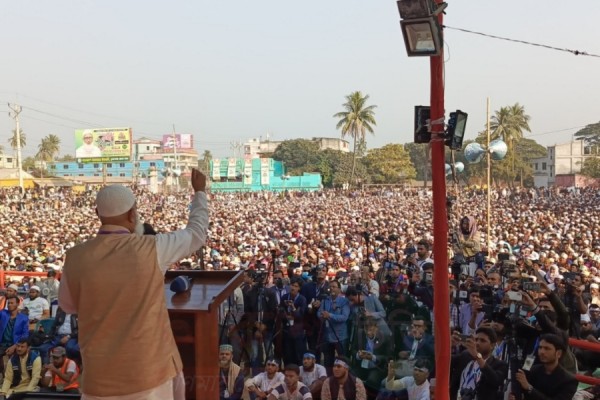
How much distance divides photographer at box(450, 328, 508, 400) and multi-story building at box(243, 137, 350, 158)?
3052 inches

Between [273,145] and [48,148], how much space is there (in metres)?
35.7

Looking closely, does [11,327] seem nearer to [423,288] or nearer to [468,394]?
[423,288]

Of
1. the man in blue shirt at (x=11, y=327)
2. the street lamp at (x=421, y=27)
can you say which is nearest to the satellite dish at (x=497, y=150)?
the street lamp at (x=421, y=27)

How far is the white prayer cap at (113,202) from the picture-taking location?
6.06ft

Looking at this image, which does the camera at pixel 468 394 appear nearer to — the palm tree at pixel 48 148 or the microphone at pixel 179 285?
the microphone at pixel 179 285

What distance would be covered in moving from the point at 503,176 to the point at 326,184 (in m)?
18.7

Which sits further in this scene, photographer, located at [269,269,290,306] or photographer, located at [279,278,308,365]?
photographer, located at [269,269,290,306]

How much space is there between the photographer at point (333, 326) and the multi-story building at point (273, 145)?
75807 millimetres

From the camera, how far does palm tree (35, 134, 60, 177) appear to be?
228 ft

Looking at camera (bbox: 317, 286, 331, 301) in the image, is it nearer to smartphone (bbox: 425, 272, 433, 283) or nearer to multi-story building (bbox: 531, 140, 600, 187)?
smartphone (bbox: 425, 272, 433, 283)

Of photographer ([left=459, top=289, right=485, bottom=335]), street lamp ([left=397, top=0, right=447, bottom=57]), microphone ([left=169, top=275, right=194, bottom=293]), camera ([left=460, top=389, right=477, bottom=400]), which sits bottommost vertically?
camera ([left=460, top=389, right=477, bottom=400])

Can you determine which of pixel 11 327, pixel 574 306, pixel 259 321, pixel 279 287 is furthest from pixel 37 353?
pixel 574 306

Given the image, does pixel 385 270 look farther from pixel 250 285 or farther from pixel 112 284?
pixel 112 284

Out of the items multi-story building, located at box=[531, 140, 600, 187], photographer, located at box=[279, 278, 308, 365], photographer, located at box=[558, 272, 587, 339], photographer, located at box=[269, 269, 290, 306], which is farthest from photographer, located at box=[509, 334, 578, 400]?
multi-story building, located at box=[531, 140, 600, 187]
